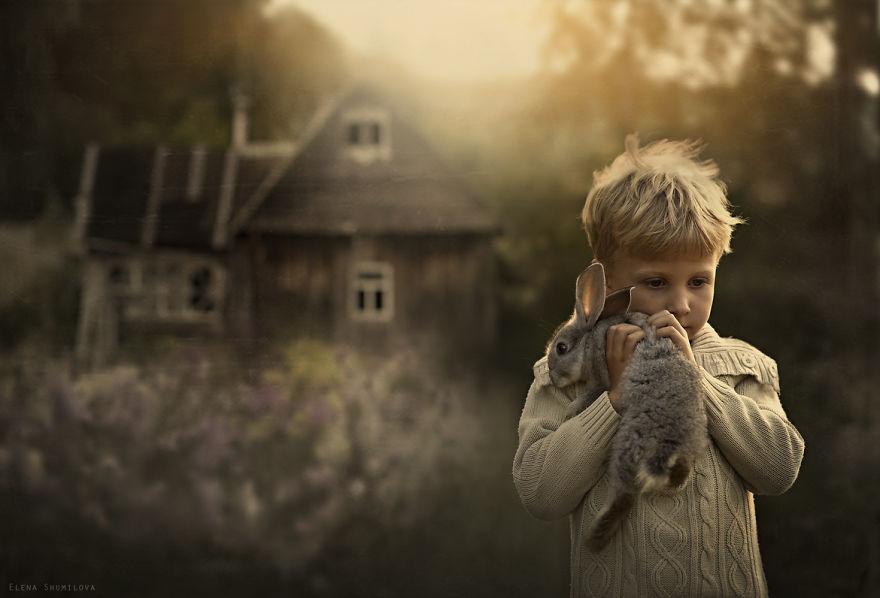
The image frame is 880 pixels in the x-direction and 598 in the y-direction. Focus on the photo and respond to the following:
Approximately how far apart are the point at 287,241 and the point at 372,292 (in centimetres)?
53

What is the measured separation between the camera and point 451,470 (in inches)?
184

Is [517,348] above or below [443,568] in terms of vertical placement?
above

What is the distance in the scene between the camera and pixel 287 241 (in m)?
4.79

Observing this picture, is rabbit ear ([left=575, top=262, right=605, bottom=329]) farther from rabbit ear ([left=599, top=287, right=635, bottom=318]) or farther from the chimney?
the chimney

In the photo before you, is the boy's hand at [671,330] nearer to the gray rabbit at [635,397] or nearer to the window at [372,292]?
the gray rabbit at [635,397]

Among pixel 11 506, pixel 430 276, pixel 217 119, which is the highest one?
pixel 217 119

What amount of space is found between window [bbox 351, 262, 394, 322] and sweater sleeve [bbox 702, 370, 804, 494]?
3248 mm

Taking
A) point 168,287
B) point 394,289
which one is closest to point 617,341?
point 394,289

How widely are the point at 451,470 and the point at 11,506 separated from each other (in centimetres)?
235

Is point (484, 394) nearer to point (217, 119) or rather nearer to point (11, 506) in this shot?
point (217, 119)

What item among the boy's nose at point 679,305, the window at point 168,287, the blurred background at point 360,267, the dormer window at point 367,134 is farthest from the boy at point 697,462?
the window at point 168,287

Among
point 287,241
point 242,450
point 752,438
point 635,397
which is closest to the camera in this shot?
point 635,397

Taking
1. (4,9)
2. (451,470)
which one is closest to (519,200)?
(451,470)

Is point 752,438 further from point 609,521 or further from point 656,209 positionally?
point 656,209
